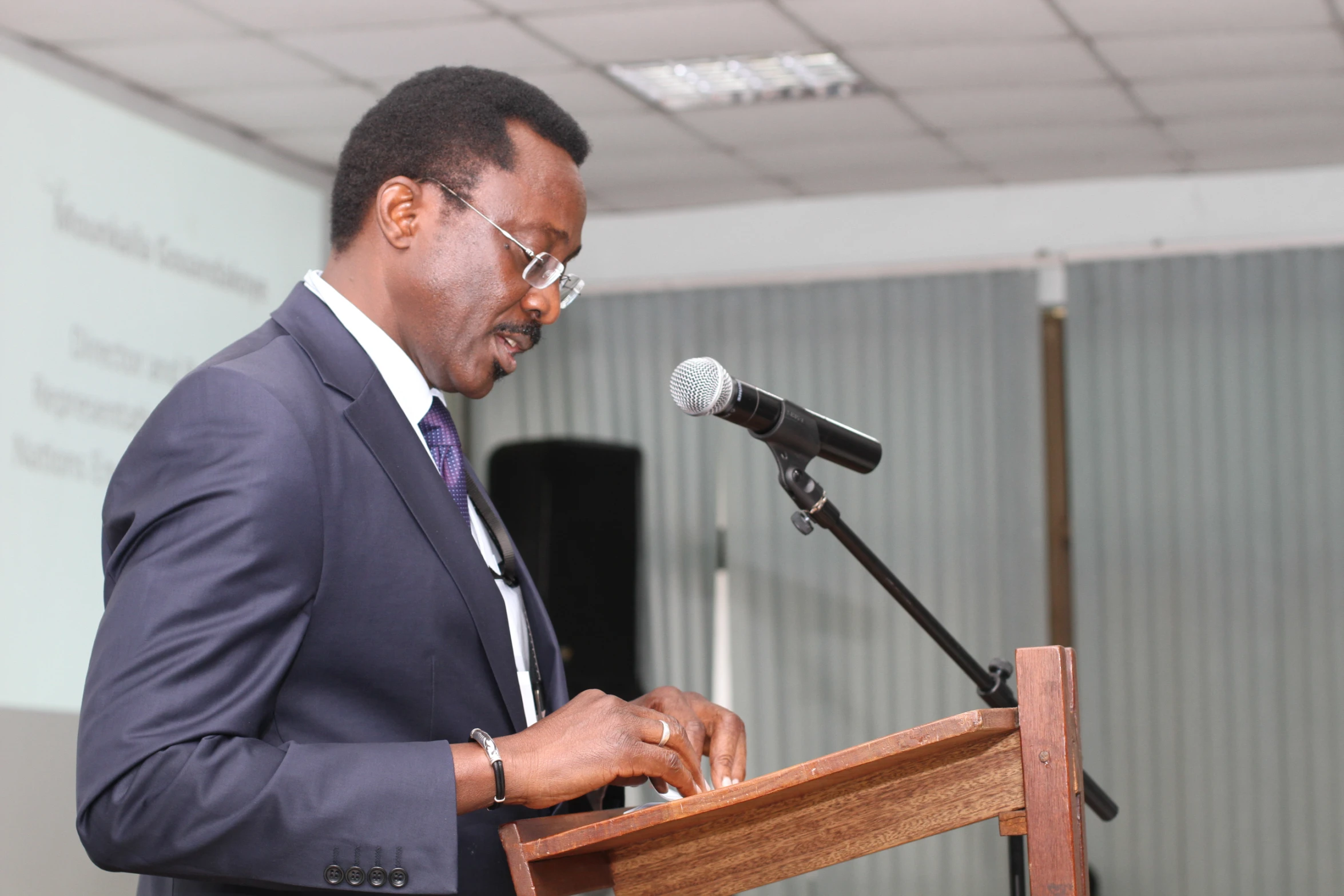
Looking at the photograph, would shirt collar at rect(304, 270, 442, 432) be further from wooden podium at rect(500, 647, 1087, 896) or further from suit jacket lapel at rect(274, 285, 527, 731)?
wooden podium at rect(500, 647, 1087, 896)

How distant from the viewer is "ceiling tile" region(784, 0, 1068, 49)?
3.90 meters

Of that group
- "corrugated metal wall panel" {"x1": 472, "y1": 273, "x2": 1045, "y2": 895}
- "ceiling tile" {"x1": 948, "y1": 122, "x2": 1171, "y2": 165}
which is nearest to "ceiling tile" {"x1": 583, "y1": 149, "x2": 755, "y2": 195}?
"corrugated metal wall panel" {"x1": 472, "y1": 273, "x2": 1045, "y2": 895}

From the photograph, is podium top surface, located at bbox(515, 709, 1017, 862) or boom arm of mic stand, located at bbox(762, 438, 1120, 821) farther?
boom arm of mic stand, located at bbox(762, 438, 1120, 821)

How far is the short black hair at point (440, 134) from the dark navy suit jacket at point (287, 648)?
9.3 inches

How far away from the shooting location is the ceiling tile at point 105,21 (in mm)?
3879

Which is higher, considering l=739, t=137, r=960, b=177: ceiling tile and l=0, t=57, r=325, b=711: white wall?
l=739, t=137, r=960, b=177: ceiling tile

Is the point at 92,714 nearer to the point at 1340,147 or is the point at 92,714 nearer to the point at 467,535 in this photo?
the point at 467,535

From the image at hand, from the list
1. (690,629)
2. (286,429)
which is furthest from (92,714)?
(690,629)

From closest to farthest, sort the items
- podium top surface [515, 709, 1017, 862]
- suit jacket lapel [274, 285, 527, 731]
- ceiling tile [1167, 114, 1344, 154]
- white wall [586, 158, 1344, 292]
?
1. podium top surface [515, 709, 1017, 862]
2. suit jacket lapel [274, 285, 527, 731]
3. ceiling tile [1167, 114, 1344, 154]
4. white wall [586, 158, 1344, 292]

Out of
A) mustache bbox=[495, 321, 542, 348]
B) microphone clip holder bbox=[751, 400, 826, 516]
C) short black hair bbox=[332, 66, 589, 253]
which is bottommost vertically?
microphone clip holder bbox=[751, 400, 826, 516]

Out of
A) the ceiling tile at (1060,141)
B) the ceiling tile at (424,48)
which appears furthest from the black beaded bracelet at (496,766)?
the ceiling tile at (1060,141)

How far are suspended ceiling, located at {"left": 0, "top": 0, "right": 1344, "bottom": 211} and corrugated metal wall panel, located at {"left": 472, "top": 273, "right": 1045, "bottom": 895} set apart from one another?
680 mm

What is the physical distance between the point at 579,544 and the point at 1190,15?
108 inches

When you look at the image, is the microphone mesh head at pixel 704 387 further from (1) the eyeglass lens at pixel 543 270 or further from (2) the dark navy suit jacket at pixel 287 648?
(2) the dark navy suit jacket at pixel 287 648
